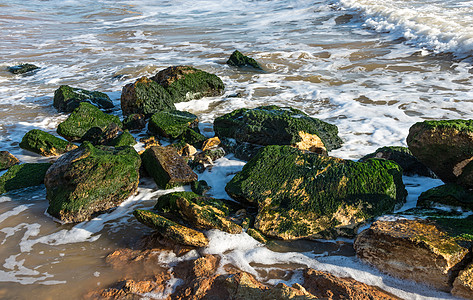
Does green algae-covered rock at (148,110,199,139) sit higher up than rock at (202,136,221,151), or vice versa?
green algae-covered rock at (148,110,199,139)

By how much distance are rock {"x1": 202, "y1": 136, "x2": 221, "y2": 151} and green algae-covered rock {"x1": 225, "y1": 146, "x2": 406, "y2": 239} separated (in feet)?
4.81

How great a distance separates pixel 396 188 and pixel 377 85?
494 centimetres

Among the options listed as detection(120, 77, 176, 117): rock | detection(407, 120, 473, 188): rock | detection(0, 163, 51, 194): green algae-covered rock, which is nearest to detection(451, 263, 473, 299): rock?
detection(407, 120, 473, 188): rock

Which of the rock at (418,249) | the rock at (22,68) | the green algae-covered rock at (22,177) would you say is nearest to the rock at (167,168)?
the green algae-covered rock at (22,177)

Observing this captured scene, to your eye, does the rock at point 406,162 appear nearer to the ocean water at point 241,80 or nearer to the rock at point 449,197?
the ocean water at point 241,80

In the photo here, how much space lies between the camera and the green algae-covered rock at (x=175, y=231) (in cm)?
338

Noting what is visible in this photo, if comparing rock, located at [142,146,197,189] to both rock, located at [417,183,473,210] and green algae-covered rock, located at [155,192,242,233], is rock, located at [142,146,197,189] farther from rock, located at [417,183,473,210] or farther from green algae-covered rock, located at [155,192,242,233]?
rock, located at [417,183,473,210]

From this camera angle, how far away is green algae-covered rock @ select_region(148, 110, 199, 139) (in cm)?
598

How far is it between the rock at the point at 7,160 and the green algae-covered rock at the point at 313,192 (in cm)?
330

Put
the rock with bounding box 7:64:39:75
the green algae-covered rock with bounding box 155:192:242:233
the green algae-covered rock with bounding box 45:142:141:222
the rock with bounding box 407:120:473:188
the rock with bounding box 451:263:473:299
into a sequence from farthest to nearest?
the rock with bounding box 7:64:39:75 → the green algae-covered rock with bounding box 45:142:141:222 → the rock with bounding box 407:120:473:188 → the green algae-covered rock with bounding box 155:192:242:233 → the rock with bounding box 451:263:473:299

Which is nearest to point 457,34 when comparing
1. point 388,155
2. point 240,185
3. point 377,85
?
point 377,85

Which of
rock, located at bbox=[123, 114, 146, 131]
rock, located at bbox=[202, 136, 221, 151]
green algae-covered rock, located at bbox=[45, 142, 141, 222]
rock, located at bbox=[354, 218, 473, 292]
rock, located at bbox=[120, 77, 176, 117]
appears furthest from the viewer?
rock, located at bbox=[120, 77, 176, 117]

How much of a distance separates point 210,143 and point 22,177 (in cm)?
254

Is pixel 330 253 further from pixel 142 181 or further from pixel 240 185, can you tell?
pixel 142 181
